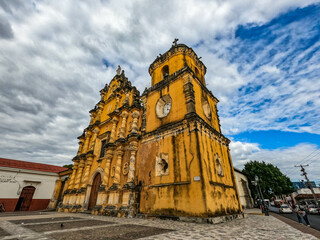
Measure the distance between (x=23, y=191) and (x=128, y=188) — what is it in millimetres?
18054

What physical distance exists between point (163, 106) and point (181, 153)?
16.6ft

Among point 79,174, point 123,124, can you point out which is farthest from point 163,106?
point 79,174

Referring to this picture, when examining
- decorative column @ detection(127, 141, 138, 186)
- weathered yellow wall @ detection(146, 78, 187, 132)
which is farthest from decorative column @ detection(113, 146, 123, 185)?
weathered yellow wall @ detection(146, 78, 187, 132)

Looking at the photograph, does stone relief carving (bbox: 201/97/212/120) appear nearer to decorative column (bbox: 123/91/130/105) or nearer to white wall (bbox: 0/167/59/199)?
decorative column (bbox: 123/91/130/105)

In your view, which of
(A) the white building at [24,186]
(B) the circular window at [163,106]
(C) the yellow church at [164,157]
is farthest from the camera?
(A) the white building at [24,186]

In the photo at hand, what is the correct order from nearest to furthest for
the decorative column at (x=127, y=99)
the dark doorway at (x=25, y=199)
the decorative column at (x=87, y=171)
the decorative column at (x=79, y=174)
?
the decorative column at (x=87, y=171), the decorative column at (x=127, y=99), the decorative column at (x=79, y=174), the dark doorway at (x=25, y=199)

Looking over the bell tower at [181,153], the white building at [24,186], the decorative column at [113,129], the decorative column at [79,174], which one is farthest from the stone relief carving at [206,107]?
the white building at [24,186]

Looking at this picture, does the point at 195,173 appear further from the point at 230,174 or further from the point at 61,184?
the point at 61,184

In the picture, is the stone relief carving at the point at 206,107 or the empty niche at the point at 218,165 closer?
the empty niche at the point at 218,165

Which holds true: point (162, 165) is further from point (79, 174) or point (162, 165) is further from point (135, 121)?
point (79, 174)

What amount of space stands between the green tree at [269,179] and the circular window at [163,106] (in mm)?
24284

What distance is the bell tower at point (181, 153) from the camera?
28.5 feet

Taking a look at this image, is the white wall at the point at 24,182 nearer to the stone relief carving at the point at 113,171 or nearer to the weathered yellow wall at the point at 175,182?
the stone relief carving at the point at 113,171

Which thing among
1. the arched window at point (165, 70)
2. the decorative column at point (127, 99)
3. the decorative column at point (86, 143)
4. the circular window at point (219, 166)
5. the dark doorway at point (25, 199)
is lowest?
the dark doorway at point (25, 199)
